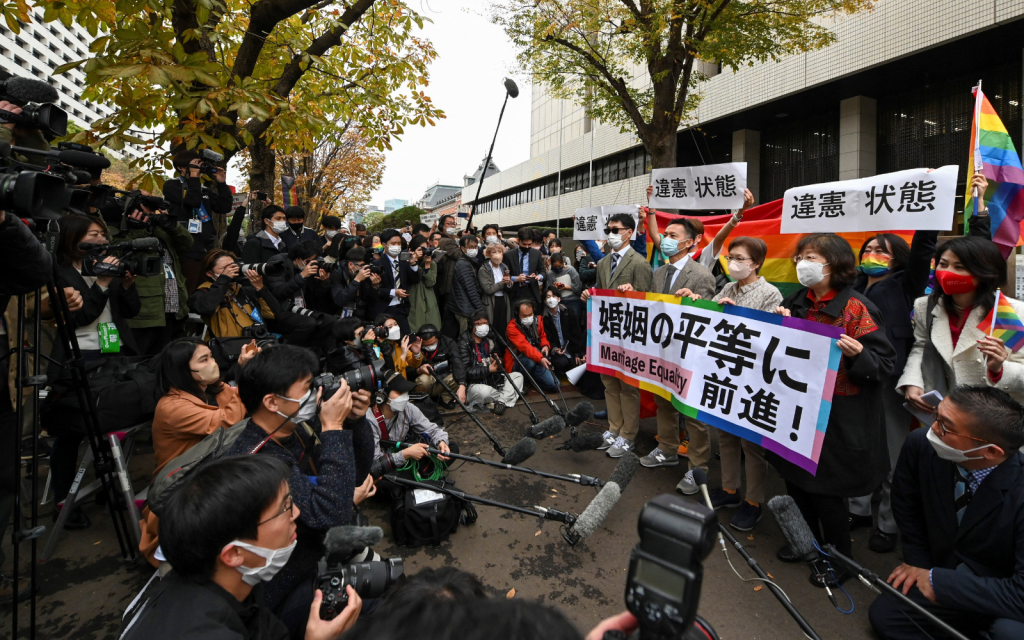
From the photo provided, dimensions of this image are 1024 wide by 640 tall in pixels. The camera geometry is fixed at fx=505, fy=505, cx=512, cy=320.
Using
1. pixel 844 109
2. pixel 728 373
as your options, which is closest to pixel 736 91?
pixel 844 109

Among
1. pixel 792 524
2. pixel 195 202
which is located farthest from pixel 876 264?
pixel 195 202

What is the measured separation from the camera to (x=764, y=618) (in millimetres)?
2834

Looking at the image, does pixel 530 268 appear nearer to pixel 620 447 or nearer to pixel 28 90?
pixel 620 447

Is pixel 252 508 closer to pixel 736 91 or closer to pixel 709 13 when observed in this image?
pixel 709 13

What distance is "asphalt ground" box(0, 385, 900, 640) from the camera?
2.82m

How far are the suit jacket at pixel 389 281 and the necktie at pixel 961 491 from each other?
18.2ft

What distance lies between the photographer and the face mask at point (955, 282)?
311cm

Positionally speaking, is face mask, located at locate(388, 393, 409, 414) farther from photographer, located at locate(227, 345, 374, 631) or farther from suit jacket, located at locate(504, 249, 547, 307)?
suit jacket, located at locate(504, 249, 547, 307)

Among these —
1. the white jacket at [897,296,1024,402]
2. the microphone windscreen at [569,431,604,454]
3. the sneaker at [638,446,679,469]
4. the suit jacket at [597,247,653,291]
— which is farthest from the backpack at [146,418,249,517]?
the white jacket at [897,296,1024,402]

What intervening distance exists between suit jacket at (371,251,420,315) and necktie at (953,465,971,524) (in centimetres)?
555

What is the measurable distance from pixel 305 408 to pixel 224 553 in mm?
936

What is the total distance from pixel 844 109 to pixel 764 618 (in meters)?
16.7

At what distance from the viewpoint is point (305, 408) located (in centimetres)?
247

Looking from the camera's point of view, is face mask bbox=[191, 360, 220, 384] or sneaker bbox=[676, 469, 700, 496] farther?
sneaker bbox=[676, 469, 700, 496]
